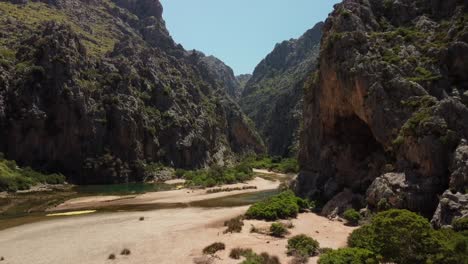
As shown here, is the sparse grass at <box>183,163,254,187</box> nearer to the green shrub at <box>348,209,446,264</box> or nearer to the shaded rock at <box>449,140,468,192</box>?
the shaded rock at <box>449,140,468,192</box>

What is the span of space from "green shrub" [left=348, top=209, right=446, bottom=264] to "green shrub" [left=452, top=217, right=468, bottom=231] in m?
5.75

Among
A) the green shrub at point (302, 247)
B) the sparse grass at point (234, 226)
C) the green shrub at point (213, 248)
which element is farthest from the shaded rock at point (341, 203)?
the green shrub at point (213, 248)

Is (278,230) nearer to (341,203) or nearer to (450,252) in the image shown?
(341,203)

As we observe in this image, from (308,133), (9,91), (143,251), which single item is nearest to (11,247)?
(143,251)

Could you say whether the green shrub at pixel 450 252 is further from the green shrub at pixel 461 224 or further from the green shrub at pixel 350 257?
the green shrub at pixel 461 224

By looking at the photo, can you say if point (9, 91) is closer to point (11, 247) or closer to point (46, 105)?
point (46, 105)

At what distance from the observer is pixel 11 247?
99.9 feet

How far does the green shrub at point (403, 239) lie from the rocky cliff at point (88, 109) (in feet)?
301

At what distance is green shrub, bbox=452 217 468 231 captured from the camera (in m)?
25.7

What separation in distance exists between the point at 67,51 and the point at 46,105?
17.0 m

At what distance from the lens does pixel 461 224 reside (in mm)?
25875

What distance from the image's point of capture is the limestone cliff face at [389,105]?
35094mm

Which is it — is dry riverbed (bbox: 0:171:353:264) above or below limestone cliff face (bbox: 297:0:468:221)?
below

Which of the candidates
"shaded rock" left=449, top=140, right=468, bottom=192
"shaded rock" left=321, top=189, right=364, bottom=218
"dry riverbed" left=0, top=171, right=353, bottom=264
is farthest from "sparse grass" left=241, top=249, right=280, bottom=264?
"shaded rock" left=321, top=189, right=364, bottom=218
